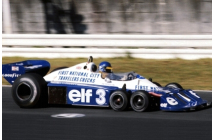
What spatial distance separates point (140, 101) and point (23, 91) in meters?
2.15

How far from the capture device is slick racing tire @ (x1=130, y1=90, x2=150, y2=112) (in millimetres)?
Result: 8328

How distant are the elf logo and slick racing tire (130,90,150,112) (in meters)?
0.80

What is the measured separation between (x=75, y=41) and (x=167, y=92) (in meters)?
7.22

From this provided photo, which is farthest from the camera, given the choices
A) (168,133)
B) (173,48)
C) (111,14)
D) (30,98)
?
(111,14)

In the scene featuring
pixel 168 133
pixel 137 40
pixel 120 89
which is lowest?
pixel 168 133

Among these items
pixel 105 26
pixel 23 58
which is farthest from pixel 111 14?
pixel 23 58

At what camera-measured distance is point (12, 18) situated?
57.6 ft

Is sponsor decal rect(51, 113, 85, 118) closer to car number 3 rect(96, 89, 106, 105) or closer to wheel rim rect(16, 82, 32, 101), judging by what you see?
car number 3 rect(96, 89, 106, 105)

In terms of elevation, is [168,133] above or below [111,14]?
below

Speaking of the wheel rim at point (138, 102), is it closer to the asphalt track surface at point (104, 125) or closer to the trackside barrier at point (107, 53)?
the asphalt track surface at point (104, 125)

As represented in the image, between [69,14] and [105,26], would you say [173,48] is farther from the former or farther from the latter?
[69,14]

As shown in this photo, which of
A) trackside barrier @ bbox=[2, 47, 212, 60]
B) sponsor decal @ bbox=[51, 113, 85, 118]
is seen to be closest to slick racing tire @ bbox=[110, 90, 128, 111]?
sponsor decal @ bbox=[51, 113, 85, 118]

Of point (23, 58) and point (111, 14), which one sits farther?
point (111, 14)

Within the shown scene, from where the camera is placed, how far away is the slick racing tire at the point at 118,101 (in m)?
8.48
